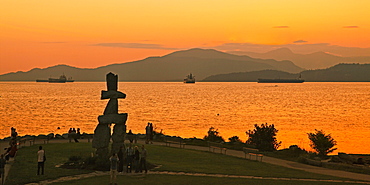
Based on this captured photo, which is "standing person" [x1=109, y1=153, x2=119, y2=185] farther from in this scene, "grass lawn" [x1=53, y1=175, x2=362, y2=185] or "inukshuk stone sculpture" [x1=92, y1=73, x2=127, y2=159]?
"inukshuk stone sculpture" [x1=92, y1=73, x2=127, y2=159]

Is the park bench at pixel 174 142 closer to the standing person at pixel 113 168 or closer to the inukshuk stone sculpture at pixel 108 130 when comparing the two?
the inukshuk stone sculpture at pixel 108 130

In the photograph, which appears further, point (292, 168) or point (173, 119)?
point (173, 119)

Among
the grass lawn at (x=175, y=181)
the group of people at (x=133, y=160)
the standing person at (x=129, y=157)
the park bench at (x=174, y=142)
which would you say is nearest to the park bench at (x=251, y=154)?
the park bench at (x=174, y=142)

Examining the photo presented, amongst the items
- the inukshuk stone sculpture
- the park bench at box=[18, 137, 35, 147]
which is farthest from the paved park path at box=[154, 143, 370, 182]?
the park bench at box=[18, 137, 35, 147]

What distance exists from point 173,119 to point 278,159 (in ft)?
162

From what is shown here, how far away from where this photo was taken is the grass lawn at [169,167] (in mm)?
20219

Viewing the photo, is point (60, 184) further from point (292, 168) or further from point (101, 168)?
point (292, 168)

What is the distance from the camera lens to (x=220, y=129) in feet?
210

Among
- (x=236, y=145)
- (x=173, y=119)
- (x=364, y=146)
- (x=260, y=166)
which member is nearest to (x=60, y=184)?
(x=260, y=166)

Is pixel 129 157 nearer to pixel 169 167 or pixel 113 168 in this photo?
pixel 169 167

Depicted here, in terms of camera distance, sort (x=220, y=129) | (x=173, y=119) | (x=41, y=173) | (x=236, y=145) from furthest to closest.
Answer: (x=173, y=119) → (x=220, y=129) → (x=236, y=145) → (x=41, y=173)

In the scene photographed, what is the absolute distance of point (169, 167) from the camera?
23578 mm

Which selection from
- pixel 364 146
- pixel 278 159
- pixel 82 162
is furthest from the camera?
pixel 364 146

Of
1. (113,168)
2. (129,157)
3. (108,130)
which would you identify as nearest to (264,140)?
(108,130)
